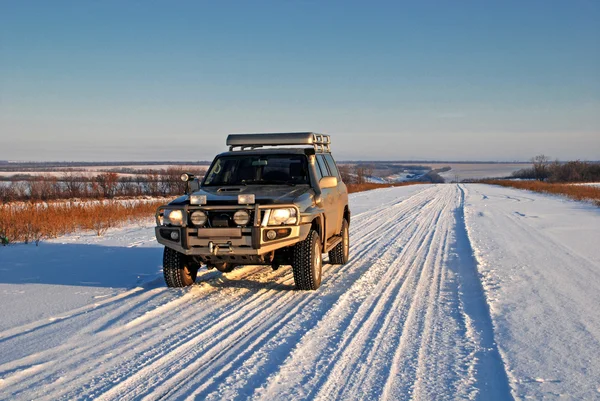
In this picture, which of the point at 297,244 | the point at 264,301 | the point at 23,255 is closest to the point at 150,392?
the point at 264,301

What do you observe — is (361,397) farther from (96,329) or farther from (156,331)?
(96,329)

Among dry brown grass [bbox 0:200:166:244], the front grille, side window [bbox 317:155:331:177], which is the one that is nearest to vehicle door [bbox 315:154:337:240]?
side window [bbox 317:155:331:177]

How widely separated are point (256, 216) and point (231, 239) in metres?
0.43

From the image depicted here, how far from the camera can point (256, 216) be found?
6727 millimetres

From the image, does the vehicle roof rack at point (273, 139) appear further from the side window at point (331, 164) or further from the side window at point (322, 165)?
the side window at point (331, 164)

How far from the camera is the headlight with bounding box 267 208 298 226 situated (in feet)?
22.8

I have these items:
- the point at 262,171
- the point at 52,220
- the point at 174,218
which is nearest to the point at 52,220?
the point at 52,220

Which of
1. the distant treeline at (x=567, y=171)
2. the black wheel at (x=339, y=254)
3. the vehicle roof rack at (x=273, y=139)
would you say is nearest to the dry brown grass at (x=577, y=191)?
the black wheel at (x=339, y=254)

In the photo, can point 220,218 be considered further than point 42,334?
Yes

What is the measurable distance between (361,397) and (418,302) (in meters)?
3.08

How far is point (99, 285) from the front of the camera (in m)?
7.88

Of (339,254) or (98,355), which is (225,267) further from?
(98,355)

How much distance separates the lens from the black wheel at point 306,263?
7.21m

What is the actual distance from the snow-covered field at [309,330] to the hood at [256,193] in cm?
124
